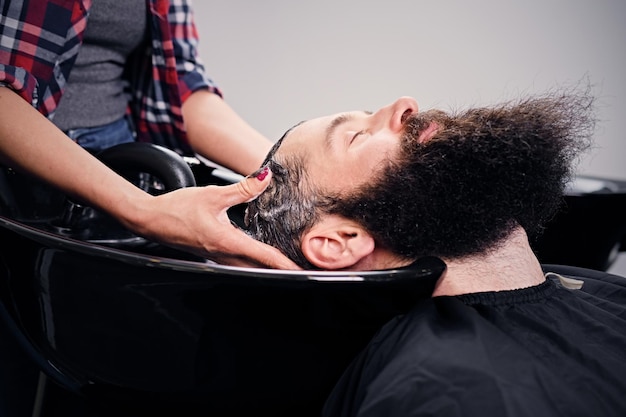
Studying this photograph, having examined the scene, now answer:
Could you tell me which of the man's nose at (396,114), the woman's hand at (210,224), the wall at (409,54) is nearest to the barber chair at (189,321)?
the woman's hand at (210,224)

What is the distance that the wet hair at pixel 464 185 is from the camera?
772 mm

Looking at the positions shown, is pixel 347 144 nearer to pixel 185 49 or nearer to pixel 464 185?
pixel 464 185

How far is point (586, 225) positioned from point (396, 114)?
606 millimetres

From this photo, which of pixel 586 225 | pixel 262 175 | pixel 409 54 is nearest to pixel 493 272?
pixel 262 175

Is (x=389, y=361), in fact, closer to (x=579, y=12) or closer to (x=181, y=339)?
(x=181, y=339)

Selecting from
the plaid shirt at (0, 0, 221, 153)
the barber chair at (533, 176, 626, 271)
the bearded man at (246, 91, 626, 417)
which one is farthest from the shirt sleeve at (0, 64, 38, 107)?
the barber chair at (533, 176, 626, 271)

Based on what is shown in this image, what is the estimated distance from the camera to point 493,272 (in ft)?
2.50

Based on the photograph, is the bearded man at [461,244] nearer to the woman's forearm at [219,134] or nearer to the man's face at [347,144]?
the man's face at [347,144]

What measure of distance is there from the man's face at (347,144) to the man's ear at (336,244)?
58mm

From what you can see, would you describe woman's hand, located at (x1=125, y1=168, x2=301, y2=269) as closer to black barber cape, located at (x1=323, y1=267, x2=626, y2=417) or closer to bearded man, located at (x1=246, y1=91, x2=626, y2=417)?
bearded man, located at (x1=246, y1=91, x2=626, y2=417)

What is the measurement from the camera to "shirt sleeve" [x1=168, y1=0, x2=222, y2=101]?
1277 mm

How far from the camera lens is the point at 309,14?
2031 millimetres

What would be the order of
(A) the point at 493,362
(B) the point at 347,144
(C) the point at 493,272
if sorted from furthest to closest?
(B) the point at 347,144 → (C) the point at 493,272 → (A) the point at 493,362

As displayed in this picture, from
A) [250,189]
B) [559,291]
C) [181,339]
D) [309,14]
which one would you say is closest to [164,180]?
[250,189]
